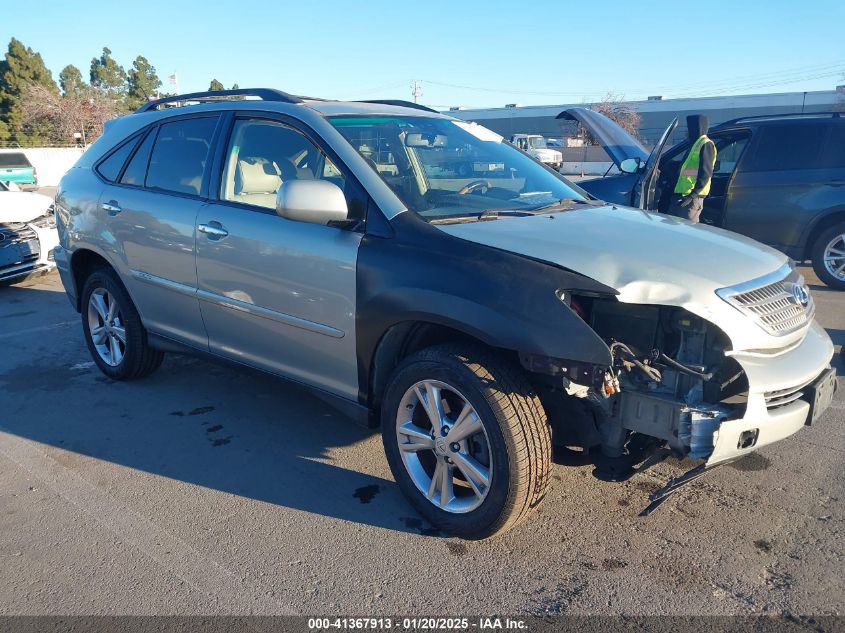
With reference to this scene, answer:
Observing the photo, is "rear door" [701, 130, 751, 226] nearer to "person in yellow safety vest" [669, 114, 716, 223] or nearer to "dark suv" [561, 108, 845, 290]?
"dark suv" [561, 108, 845, 290]

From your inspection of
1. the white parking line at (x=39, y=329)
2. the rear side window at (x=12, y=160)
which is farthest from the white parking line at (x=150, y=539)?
the rear side window at (x=12, y=160)

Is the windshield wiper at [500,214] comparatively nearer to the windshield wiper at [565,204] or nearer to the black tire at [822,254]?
the windshield wiper at [565,204]

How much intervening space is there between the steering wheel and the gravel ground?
5.00 feet

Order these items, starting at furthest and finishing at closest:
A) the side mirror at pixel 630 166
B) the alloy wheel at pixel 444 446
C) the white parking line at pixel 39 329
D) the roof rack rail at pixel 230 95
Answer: the side mirror at pixel 630 166 → the white parking line at pixel 39 329 → the roof rack rail at pixel 230 95 → the alloy wheel at pixel 444 446

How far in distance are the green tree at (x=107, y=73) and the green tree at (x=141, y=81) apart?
2.57 ft

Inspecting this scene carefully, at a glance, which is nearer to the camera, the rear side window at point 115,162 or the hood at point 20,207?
the rear side window at point 115,162

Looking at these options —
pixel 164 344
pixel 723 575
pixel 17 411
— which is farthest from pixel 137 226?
pixel 723 575

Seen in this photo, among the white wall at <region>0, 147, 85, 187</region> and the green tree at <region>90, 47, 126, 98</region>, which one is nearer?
the white wall at <region>0, 147, 85, 187</region>

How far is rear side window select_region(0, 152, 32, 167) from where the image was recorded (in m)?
28.1

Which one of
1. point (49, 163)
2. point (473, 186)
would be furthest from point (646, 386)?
point (49, 163)

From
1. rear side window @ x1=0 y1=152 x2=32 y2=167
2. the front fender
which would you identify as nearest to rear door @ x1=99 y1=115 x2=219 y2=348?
the front fender

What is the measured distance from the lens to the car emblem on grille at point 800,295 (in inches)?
121

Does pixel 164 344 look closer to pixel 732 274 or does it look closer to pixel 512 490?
pixel 512 490

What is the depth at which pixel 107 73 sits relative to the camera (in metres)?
60.4
